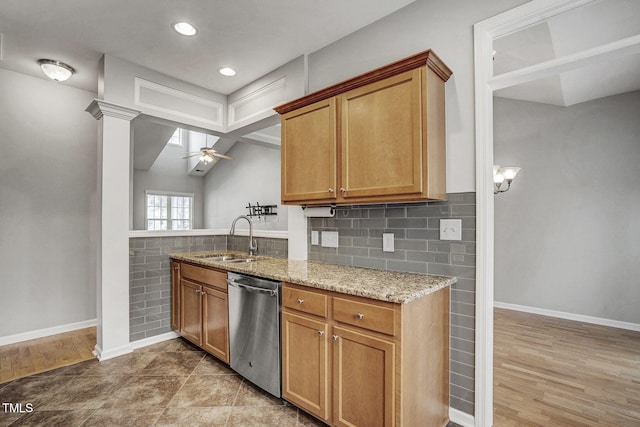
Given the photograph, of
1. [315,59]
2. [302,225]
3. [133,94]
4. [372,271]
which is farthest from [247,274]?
[133,94]

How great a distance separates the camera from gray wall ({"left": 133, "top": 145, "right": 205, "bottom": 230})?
25.1 ft

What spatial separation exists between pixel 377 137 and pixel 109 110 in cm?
254

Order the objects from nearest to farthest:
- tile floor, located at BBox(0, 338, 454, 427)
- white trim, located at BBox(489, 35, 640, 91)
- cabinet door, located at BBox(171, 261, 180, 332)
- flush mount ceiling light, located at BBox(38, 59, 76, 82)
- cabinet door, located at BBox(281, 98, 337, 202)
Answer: white trim, located at BBox(489, 35, 640, 91) → tile floor, located at BBox(0, 338, 454, 427) → cabinet door, located at BBox(281, 98, 337, 202) → flush mount ceiling light, located at BBox(38, 59, 76, 82) → cabinet door, located at BBox(171, 261, 180, 332)

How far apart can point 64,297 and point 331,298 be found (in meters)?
3.53

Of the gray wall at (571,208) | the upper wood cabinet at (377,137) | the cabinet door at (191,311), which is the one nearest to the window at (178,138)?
the cabinet door at (191,311)

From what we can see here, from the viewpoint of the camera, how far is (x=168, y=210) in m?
8.28

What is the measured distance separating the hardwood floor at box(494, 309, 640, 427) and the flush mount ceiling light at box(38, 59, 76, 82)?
4684 mm

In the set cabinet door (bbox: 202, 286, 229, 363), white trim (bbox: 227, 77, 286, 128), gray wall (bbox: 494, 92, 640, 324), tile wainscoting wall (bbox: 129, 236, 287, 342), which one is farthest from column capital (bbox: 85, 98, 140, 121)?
gray wall (bbox: 494, 92, 640, 324)

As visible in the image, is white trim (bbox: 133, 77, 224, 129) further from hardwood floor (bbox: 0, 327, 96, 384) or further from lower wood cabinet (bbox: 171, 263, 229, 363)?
hardwood floor (bbox: 0, 327, 96, 384)

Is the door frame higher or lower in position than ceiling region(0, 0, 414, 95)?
lower

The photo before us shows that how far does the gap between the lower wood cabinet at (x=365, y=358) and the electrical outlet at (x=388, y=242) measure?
0.47 meters

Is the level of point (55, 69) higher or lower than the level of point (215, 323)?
higher

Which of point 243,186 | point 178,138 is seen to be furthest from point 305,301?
point 178,138

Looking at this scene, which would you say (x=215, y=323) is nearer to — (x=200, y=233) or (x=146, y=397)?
(x=146, y=397)
